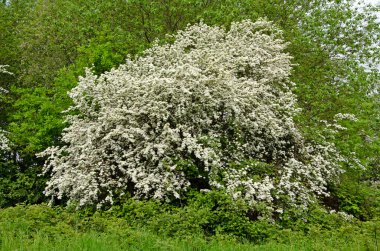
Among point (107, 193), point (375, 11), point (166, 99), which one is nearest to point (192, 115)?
point (166, 99)

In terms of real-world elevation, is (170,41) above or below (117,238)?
above

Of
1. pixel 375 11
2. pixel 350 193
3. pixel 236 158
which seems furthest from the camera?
pixel 375 11

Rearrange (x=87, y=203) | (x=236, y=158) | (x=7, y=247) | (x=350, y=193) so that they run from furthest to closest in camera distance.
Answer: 1. (x=350, y=193)
2. (x=236, y=158)
3. (x=87, y=203)
4. (x=7, y=247)

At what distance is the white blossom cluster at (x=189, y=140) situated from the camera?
28.0 feet

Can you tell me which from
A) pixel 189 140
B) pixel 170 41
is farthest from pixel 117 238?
pixel 170 41

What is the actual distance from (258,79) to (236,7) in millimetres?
5670

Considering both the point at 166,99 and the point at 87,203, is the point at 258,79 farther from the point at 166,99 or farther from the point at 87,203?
the point at 87,203

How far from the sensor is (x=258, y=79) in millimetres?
10984

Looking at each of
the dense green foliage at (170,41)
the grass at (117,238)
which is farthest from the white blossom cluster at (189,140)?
the grass at (117,238)

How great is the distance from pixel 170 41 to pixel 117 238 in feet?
33.4

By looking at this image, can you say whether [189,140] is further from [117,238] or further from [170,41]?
[170,41]

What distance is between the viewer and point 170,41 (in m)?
14.8

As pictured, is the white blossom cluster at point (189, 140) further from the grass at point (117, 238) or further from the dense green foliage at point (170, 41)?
the grass at point (117, 238)

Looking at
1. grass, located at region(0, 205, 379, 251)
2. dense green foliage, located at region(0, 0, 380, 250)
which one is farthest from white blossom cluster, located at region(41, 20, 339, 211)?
grass, located at region(0, 205, 379, 251)
